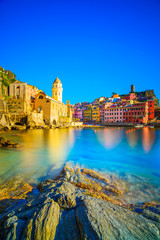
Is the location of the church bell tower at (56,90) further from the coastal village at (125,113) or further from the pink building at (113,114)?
the pink building at (113,114)

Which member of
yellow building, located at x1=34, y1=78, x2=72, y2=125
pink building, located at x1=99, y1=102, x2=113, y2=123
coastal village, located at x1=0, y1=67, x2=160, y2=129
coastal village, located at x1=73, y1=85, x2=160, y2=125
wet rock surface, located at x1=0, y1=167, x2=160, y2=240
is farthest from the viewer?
pink building, located at x1=99, y1=102, x2=113, y2=123

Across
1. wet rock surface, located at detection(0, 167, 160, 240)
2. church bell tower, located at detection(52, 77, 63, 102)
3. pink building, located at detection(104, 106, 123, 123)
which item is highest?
church bell tower, located at detection(52, 77, 63, 102)

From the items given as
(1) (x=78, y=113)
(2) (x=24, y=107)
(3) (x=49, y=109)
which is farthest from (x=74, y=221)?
(1) (x=78, y=113)

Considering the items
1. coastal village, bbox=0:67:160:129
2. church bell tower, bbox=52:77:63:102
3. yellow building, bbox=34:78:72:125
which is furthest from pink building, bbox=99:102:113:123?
church bell tower, bbox=52:77:63:102

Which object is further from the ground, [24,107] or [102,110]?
[102,110]

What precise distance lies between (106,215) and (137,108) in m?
57.1

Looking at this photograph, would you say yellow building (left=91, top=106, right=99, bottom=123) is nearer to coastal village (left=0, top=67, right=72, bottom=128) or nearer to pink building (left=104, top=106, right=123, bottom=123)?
pink building (left=104, top=106, right=123, bottom=123)

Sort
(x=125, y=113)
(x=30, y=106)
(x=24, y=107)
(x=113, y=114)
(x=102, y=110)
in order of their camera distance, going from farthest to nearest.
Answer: (x=102, y=110)
(x=113, y=114)
(x=125, y=113)
(x=30, y=106)
(x=24, y=107)

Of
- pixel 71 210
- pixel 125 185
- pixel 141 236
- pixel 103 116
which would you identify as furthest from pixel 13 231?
pixel 103 116

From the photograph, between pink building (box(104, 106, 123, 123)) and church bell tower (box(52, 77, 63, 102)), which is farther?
church bell tower (box(52, 77, 63, 102))

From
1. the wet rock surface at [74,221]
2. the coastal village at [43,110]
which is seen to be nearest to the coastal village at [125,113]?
the coastal village at [43,110]

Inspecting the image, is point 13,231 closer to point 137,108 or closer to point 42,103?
point 42,103

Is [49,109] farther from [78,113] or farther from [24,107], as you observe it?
[78,113]

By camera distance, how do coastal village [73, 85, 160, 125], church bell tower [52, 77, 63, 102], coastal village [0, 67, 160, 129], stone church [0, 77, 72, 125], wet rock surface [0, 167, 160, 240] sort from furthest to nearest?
church bell tower [52, 77, 63, 102], coastal village [73, 85, 160, 125], stone church [0, 77, 72, 125], coastal village [0, 67, 160, 129], wet rock surface [0, 167, 160, 240]
